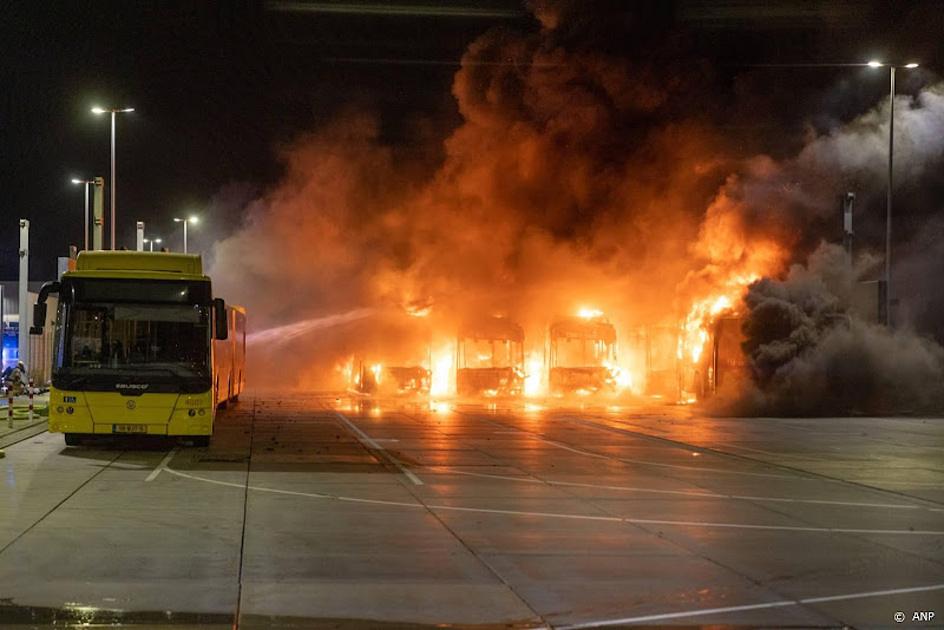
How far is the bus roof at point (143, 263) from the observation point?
2261cm

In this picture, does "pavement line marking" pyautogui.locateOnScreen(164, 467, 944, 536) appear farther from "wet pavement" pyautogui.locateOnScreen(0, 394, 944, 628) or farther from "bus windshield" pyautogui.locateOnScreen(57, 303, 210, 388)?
"bus windshield" pyautogui.locateOnScreen(57, 303, 210, 388)

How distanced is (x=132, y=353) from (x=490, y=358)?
3007 centimetres

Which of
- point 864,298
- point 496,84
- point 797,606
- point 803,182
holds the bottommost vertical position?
point 797,606

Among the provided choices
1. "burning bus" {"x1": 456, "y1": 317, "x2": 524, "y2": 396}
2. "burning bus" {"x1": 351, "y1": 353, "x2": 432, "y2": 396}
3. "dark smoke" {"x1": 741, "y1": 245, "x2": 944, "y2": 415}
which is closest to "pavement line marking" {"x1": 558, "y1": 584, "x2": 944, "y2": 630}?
"dark smoke" {"x1": 741, "y1": 245, "x2": 944, "y2": 415}

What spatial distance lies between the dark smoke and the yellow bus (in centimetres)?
1945

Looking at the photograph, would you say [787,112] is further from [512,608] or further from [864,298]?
[512,608]

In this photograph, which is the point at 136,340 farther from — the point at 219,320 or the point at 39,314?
the point at 39,314

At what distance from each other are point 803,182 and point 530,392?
679 inches

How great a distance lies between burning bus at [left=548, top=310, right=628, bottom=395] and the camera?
48.7 meters

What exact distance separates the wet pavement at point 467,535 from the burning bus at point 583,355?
24347 mm

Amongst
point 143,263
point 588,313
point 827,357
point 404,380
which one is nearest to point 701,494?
point 143,263

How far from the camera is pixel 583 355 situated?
50.0 metres

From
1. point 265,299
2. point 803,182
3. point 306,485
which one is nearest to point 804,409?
point 803,182

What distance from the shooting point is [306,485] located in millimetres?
16656
